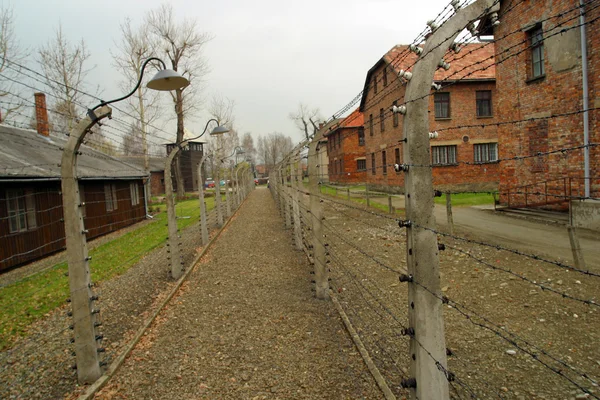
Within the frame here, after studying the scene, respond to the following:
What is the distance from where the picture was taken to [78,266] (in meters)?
4.05

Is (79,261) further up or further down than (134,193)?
further down

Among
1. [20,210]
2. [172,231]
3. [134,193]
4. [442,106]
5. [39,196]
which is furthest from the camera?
[442,106]

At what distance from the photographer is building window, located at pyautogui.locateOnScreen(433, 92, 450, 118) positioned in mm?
22672

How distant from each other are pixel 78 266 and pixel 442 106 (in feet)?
72.4

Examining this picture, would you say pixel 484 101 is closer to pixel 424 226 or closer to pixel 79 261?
pixel 424 226

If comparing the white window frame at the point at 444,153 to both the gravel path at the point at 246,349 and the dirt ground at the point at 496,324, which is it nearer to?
the dirt ground at the point at 496,324

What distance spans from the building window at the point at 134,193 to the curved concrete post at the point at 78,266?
1764 centimetres

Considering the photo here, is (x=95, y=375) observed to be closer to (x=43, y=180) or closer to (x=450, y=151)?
(x=43, y=180)

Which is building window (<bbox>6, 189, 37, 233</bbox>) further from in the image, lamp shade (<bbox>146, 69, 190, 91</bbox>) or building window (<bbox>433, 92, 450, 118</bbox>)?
building window (<bbox>433, 92, 450, 118</bbox>)

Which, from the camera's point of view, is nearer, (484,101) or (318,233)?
(318,233)

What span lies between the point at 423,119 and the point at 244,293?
15.7 feet

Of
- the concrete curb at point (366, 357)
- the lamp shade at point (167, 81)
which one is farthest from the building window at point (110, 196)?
the concrete curb at point (366, 357)

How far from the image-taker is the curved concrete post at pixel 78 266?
13.1ft

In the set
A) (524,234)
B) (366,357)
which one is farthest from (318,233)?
(524,234)
